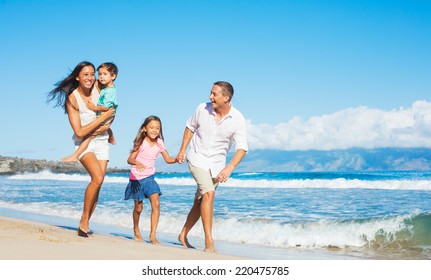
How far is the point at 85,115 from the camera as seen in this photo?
634cm

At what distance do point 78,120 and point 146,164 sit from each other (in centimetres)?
118

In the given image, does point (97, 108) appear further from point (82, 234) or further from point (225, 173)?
point (225, 173)

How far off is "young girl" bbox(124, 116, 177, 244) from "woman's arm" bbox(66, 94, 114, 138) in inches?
31.7

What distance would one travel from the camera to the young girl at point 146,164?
6923mm

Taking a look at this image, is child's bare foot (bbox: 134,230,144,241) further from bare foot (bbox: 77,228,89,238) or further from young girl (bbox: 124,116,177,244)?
bare foot (bbox: 77,228,89,238)

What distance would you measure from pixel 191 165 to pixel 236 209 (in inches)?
248

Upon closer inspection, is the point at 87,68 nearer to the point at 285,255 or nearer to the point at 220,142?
the point at 220,142

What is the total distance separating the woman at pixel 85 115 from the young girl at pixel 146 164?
644mm

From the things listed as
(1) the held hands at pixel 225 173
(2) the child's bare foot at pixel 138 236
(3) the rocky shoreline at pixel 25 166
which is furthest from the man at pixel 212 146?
(3) the rocky shoreline at pixel 25 166

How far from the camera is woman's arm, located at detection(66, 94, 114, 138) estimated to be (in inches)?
244

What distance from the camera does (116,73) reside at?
21.2ft

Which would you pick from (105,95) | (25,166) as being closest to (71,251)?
(105,95)
